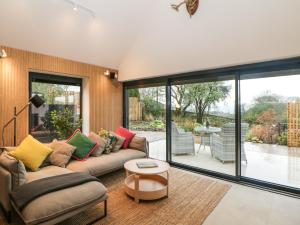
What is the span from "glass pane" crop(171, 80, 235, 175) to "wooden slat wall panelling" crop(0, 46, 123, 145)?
6.11 ft

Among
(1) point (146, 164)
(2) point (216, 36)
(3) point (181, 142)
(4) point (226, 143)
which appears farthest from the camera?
(3) point (181, 142)

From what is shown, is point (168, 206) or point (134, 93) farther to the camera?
point (134, 93)

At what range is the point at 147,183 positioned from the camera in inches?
119

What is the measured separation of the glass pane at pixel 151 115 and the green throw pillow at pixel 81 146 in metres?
1.88

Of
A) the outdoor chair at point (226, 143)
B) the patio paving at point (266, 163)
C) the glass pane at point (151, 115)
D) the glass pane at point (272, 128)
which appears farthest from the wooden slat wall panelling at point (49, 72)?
the glass pane at point (272, 128)

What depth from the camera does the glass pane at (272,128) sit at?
3.05 metres

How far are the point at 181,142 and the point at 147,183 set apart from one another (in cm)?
172

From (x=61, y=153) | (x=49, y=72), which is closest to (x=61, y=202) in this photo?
(x=61, y=153)

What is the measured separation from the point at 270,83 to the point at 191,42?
1657 mm

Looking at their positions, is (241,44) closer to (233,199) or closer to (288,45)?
(288,45)

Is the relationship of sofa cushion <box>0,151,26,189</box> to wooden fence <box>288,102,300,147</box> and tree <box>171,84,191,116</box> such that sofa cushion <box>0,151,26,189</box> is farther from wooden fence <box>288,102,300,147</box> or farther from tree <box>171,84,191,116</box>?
wooden fence <box>288,102,300,147</box>

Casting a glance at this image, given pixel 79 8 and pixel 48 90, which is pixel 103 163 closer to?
pixel 48 90

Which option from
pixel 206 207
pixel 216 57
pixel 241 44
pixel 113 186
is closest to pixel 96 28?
pixel 216 57

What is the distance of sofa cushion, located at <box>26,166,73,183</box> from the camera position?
7.87 ft
